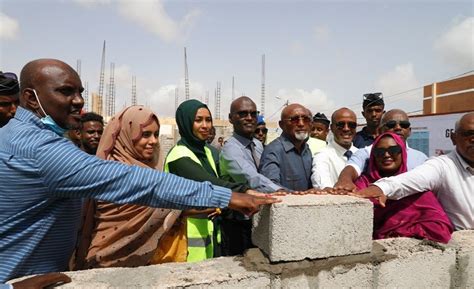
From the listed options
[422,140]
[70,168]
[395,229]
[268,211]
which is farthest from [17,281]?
[422,140]

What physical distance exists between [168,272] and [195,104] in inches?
64.3

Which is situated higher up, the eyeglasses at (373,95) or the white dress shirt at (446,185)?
the eyeglasses at (373,95)

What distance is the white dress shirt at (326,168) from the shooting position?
304 centimetres

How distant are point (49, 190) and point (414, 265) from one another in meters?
1.95

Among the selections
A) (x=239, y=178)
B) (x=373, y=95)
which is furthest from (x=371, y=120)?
(x=239, y=178)

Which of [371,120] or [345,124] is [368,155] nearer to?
[345,124]

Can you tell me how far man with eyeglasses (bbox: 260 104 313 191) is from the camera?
2984mm

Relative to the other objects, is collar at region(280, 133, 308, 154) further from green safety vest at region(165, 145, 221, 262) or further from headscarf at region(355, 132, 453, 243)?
headscarf at region(355, 132, 453, 243)

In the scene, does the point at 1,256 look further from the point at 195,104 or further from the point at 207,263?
the point at 195,104

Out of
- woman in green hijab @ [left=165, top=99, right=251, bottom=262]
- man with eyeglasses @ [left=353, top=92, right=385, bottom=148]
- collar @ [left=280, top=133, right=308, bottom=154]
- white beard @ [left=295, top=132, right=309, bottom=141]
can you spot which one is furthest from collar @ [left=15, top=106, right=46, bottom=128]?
man with eyeglasses @ [left=353, top=92, right=385, bottom=148]

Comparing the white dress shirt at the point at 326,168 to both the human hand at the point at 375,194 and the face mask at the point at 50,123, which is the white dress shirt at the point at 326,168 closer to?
the human hand at the point at 375,194

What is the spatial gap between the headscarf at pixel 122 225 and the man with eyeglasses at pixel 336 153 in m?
1.43

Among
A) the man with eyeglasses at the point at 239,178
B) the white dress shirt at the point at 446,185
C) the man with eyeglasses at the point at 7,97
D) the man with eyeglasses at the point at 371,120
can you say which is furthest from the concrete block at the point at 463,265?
the man with eyeglasses at the point at 7,97

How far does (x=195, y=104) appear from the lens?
2.92m
